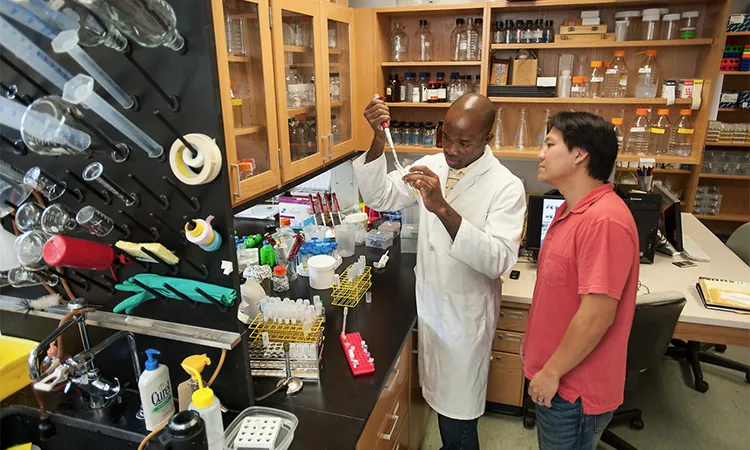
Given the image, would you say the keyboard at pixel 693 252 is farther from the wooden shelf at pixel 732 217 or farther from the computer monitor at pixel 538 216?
the wooden shelf at pixel 732 217

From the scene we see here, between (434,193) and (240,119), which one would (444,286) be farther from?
(240,119)

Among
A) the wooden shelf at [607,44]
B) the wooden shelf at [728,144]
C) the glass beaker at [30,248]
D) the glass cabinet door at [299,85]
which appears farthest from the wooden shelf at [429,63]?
the wooden shelf at [728,144]

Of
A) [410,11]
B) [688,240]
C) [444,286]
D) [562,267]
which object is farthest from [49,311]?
[688,240]

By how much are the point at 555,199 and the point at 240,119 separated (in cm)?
160

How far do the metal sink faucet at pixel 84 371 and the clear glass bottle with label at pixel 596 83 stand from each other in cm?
251

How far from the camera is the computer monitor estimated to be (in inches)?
91.1

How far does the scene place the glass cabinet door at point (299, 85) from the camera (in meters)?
1.65

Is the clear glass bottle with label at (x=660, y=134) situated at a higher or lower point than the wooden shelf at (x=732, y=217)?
higher

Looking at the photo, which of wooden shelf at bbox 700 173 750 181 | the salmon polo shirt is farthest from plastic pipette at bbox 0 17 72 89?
wooden shelf at bbox 700 173 750 181

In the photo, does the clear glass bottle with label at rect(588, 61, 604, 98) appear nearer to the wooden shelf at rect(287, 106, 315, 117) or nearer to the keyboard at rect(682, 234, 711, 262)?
the keyboard at rect(682, 234, 711, 262)

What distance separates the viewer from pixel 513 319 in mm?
2127

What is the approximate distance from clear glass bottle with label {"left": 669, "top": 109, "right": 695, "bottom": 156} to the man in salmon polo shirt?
1.43 m

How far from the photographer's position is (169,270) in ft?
3.43

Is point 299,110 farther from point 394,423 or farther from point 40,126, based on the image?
point 394,423
